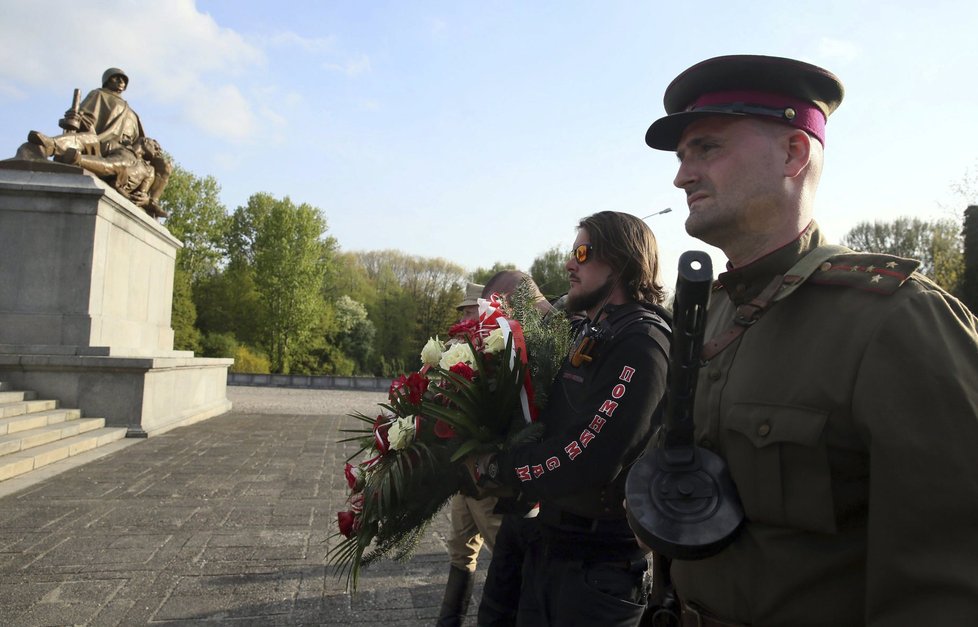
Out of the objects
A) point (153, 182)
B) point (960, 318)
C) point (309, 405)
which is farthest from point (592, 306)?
point (309, 405)

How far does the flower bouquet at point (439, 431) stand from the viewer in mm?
2324

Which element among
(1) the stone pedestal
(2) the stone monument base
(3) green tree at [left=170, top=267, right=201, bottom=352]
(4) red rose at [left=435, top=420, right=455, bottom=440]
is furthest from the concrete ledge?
(4) red rose at [left=435, top=420, right=455, bottom=440]

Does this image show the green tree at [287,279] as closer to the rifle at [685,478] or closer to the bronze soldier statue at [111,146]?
the bronze soldier statue at [111,146]

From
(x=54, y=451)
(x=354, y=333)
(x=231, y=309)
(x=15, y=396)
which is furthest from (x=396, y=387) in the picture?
(x=354, y=333)

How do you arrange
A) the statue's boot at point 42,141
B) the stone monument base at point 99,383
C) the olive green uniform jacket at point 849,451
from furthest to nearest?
the statue's boot at point 42,141
the stone monument base at point 99,383
the olive green uniform jacket at point 849,451

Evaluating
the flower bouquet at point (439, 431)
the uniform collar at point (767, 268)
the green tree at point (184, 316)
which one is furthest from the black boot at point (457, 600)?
the green tree at point (184, 316)

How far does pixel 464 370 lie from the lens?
7.88ft

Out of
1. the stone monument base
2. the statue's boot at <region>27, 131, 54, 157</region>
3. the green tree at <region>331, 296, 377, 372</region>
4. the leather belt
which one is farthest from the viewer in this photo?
the green tree at <region>331, 296, 377, 372</region>

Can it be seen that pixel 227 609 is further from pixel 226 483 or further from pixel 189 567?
pixel 226 483

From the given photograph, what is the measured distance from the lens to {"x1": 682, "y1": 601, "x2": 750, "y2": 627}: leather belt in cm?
142

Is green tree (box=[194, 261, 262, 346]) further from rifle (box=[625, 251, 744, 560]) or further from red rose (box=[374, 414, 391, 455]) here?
rifle (box=[625, 251, 744, 560])

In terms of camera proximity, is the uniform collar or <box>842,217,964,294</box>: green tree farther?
<box>842,217,964,294</box>: green tree

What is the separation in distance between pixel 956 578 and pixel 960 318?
481 millimetres

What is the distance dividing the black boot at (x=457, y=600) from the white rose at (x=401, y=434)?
143cm
